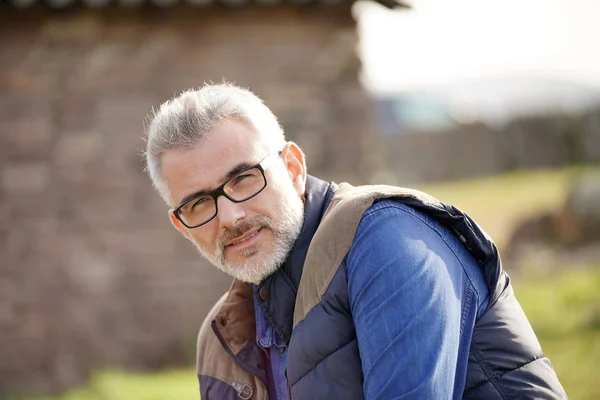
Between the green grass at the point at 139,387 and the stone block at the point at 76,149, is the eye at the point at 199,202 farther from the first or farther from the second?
the stone block at the point at 76,149

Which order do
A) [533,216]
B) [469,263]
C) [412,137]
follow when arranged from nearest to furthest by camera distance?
1. [469,263]
2. [533,216]
3. [412,137]

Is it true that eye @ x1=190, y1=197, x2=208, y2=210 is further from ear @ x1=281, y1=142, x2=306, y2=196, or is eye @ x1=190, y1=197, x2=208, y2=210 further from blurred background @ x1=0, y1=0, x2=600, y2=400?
blurred background @ x1=0, y1=0, x2=600, y2=400

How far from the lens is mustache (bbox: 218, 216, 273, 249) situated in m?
2.11

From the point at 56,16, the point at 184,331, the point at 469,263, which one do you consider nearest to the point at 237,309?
the point at 469,263

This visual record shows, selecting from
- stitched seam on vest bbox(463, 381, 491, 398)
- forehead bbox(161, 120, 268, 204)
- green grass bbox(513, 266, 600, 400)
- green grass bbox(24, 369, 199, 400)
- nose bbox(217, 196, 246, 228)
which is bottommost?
green grass bbox(513, 266, 600, 400)

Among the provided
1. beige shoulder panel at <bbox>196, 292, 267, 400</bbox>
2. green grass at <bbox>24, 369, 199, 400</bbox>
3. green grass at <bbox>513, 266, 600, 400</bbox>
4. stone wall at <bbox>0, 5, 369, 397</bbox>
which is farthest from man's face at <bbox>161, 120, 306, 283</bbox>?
stone wall at <bbox>0, 5, 369, 397</bbox>

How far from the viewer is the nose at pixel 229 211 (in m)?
2.08

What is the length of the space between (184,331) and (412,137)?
15.3 meters

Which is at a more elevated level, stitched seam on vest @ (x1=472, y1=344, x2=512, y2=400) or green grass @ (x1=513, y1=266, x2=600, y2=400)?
stitched seam on vest @ (x1=472, y1=344, x2=512, y2=400)

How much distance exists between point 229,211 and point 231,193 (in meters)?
0.06

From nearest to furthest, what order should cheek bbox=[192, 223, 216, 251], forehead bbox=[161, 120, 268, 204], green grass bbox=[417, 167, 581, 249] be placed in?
forehead bbox=[161, 120, 268, 204], cheek bbox=[192, 223, 216, 251], green grass bbox=[417, 167, 581, 249]

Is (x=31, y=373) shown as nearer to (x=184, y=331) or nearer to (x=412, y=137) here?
(x=184, y=331)

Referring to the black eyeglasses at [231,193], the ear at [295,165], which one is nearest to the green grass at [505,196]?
the ear at [295,165]

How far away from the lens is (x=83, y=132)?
5.37 m
